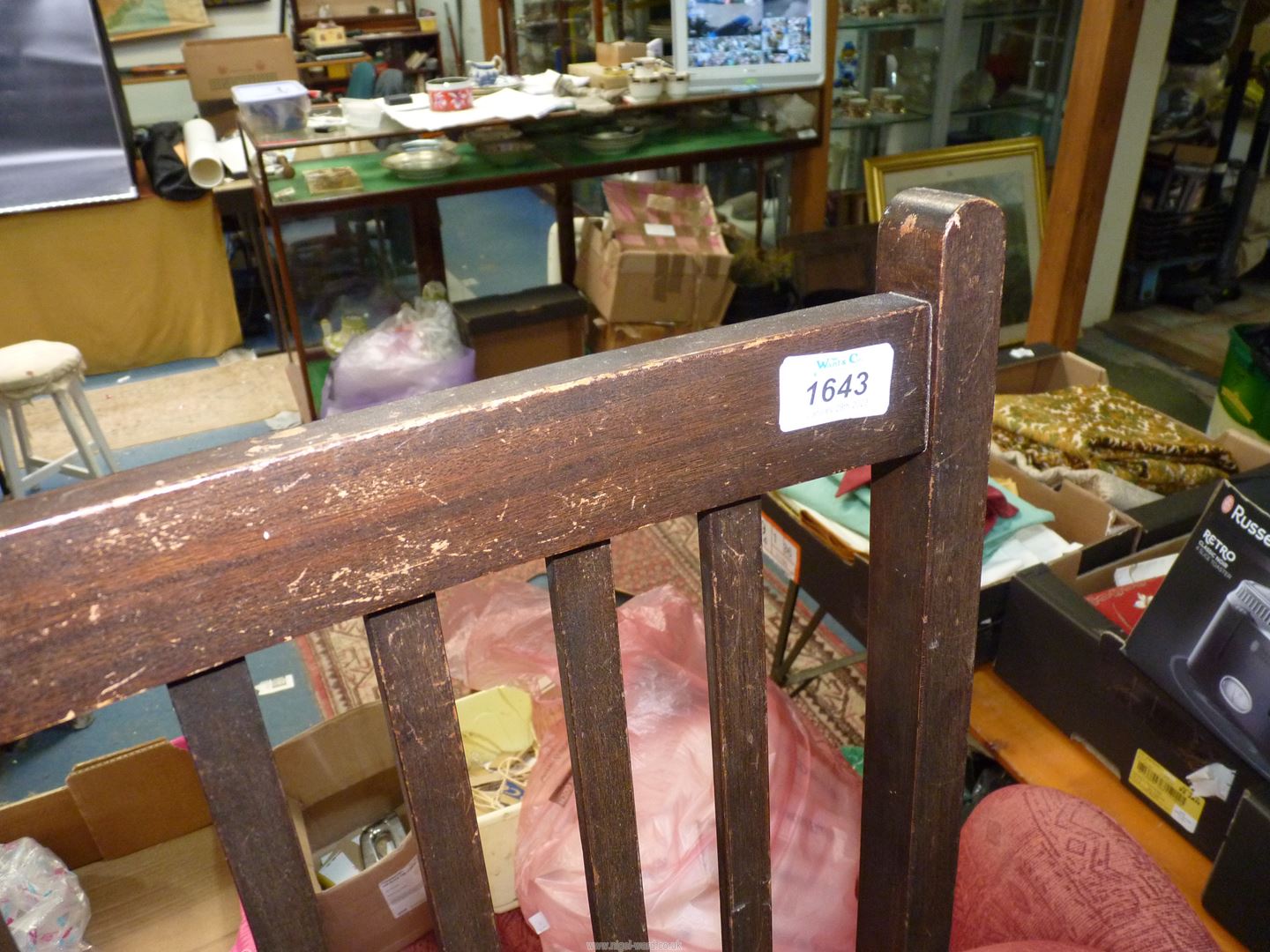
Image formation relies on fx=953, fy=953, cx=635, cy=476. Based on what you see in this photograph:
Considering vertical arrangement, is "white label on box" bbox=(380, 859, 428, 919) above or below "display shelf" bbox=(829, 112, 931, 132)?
below

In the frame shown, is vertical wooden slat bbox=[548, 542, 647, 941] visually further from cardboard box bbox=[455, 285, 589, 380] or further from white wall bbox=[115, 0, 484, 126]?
white wall bbox=[115, 0, 484, 126]

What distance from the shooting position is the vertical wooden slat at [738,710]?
1.84 feet

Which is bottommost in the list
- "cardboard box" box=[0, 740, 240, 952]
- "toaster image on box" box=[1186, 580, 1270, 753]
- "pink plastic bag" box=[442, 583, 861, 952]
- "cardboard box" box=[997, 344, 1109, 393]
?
"cardboard box" box=[0, 740, 240, 952]

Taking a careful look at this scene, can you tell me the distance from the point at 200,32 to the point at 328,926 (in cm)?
534

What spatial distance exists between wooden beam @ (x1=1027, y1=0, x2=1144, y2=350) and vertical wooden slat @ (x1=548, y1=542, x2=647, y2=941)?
2.47 metres

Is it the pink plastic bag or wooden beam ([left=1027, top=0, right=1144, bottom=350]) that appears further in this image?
wooden beam ([left=1027, top=0, right=1144, bottom=350])

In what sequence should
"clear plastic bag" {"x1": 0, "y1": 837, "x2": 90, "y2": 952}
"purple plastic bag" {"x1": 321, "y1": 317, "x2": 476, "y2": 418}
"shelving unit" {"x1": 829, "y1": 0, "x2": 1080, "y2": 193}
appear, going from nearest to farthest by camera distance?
1. "clear plastic bag" {"x1": 0, "y1": 837, "x2": 90, "y2": 952}
2. "purple plastic bag" {"x1": 321, "y1": 317, "x2": 476, "y2": 418}
3. "shelving unit" {"x1": 829, "y1": 0, "x2": 1080, "y2": 193}

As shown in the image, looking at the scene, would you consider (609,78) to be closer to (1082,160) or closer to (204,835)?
(1082,160)

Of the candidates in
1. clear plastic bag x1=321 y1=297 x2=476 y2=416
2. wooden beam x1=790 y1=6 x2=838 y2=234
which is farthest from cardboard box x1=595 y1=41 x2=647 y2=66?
clear plastic bag x1=321 y1=297 x2=476 y2=416

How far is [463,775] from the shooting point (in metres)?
0.54

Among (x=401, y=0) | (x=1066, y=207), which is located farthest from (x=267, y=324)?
(x=401, y=0)

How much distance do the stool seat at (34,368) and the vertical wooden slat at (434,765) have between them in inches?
98.3

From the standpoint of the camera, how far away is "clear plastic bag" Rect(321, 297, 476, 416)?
2822 mm

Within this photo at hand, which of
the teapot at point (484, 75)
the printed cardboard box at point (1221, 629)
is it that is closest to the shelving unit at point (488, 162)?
the teapot at point (484, 75)
